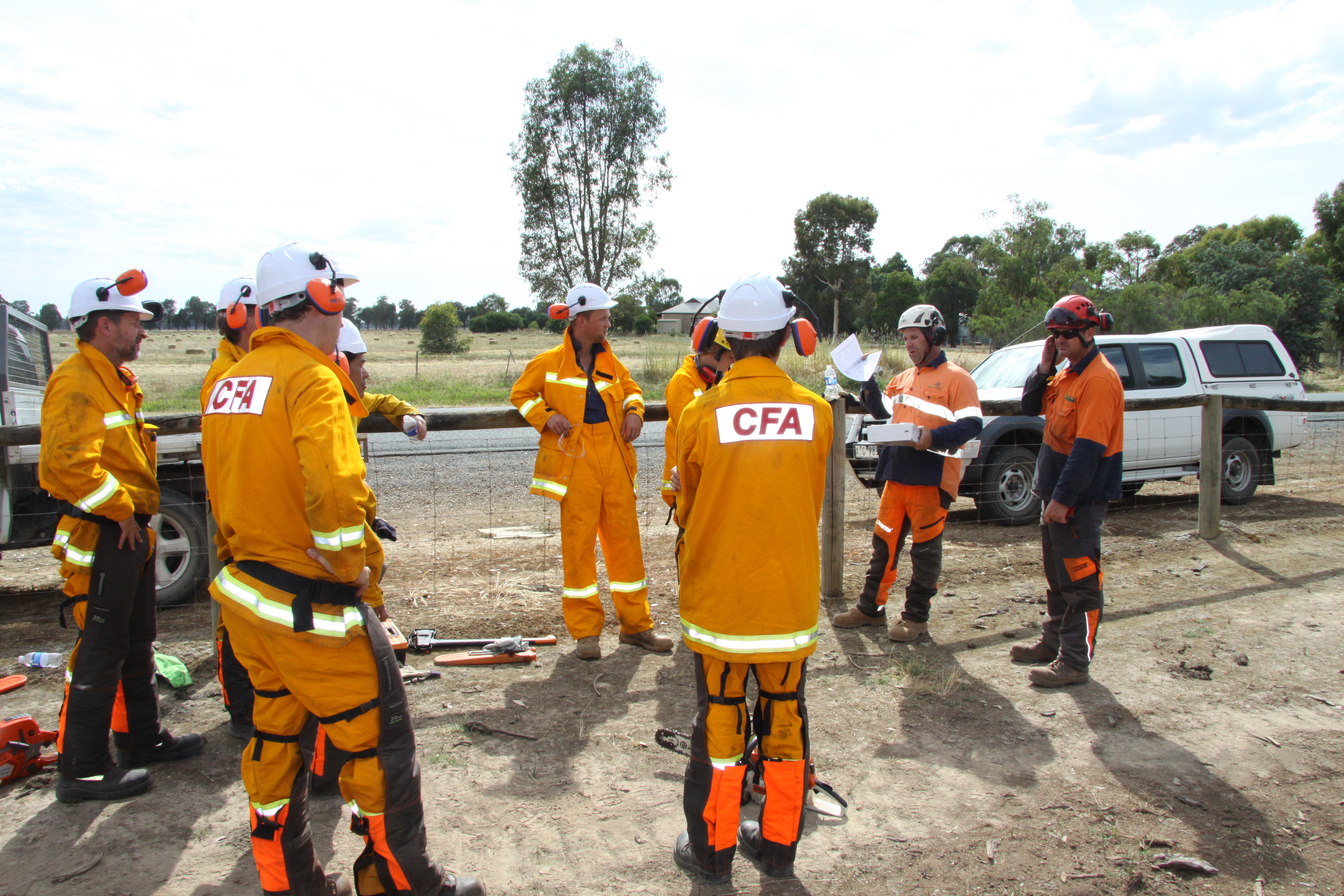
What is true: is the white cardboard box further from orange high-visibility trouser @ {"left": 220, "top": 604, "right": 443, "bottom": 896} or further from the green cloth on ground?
the green cloth on ground

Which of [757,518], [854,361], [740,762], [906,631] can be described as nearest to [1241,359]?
[906,631]

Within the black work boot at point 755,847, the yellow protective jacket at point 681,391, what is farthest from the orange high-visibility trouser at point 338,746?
the yellow protective jacket at point 681,391

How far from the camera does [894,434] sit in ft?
15.1

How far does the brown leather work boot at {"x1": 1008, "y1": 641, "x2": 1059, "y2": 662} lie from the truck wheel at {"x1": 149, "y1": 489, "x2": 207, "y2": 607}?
5.38 metres

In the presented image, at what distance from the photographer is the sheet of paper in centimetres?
443

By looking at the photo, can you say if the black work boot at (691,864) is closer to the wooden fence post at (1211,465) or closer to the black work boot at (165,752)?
the black work boot at (165,752)

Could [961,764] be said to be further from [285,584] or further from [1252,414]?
[1252,414]

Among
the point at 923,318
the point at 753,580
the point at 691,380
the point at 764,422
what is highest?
the point at 923,318

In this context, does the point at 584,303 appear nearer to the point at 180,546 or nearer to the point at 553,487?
the point at 553,487

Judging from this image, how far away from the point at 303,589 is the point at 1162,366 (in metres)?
9.64

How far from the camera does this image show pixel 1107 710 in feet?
13.3

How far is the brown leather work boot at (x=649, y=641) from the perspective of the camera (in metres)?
4.74

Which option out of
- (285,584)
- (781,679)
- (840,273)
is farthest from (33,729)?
(840,273)

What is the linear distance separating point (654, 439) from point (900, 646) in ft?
35.7
